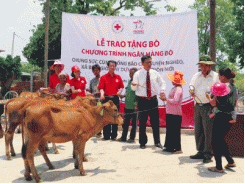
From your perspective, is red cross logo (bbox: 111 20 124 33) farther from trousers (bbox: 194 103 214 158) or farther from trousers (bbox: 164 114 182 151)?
trousers (bbox: 194 103 214 158)

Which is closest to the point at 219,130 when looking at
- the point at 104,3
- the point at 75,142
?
the point at 75,142

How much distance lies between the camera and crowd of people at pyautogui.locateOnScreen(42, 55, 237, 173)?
433 centimetres

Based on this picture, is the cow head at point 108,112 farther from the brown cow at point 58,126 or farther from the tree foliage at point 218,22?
the tree foliage at point 218,22

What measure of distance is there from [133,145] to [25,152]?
3.35m

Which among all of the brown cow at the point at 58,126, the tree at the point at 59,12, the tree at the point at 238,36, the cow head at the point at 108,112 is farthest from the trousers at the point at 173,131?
the tree at the point at 238,36

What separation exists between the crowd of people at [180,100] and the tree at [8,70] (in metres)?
8.45

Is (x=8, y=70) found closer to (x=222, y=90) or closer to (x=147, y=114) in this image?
(x=147, y=114)

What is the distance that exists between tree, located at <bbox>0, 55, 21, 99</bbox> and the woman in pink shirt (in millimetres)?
10499

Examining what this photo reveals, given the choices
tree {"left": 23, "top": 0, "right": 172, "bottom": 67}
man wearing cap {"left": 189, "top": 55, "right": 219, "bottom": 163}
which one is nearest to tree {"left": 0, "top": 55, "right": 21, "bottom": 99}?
tree {"left": 23, "top": 0, "right": 172, "bottom": 67}

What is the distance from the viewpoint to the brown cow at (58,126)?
3709mm

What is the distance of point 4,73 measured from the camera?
1458cm

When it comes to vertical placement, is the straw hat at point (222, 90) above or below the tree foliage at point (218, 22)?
below

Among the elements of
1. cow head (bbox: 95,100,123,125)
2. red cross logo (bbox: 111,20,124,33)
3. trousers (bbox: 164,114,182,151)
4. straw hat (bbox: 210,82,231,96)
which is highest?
red cross logo (bbox: 111,20,124,33)

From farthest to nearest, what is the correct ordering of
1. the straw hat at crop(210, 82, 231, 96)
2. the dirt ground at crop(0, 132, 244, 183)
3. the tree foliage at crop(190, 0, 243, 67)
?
the tree foliage at crop(190, 0, 243, 67) < the straw hat at crop(210, 82, 231, 96) < the dirt ground at crop(0, 132, 244, 183)
